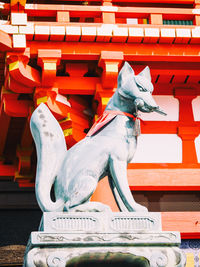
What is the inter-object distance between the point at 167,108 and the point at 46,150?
3699 millimetres

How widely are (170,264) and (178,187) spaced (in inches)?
139

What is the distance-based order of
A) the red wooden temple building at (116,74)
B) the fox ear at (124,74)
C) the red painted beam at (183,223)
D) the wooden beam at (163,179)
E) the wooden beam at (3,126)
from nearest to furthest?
1. the fox ear at (124,74)
2. the red wooden temple building at (116,74)
3. the red painted beam at (183,223)
4. the wooden beam at (163,179)
5. the wooden beam at (3,126)

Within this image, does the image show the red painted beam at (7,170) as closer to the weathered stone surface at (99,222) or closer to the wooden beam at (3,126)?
the wooden beam at (3,126)

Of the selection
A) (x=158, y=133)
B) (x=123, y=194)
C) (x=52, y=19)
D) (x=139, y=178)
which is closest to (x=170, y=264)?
(x=123, y=194)

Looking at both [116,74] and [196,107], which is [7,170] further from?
[116,74]

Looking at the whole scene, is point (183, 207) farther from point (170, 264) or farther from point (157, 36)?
point (170, 264)

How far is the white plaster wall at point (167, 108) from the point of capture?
8250 millimetres

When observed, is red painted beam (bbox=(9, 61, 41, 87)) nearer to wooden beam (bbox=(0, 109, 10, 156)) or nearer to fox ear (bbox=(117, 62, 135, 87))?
wooden beam (bbox=(0, 109, 10, 156))

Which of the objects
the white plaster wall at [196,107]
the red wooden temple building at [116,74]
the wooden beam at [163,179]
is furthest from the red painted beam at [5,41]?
the white plaster wall at [196,107]

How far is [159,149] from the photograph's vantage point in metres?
8.17

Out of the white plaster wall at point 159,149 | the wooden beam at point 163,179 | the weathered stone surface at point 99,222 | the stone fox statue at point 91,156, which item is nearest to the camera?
the weathered stone surface at point 99,222

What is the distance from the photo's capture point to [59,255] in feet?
14.1

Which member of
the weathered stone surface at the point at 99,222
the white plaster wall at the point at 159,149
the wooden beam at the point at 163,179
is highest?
the weathered stone surface at the point at 99,222

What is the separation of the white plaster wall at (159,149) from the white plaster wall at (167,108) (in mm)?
202
